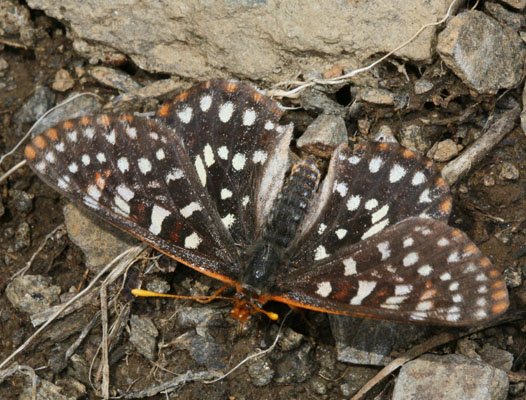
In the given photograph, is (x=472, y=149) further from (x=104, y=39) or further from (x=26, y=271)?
(x=26, y=271)

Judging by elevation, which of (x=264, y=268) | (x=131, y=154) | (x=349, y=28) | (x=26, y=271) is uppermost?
(x=349, y=28)

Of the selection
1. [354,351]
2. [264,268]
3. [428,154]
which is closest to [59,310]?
[264,268]

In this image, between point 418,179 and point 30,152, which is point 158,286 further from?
point 418,179

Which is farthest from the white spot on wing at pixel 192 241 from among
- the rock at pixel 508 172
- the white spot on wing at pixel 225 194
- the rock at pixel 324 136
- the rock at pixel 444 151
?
the rock at pixel 508 172

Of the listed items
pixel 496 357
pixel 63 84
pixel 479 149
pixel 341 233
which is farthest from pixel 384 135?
pixel 63 84

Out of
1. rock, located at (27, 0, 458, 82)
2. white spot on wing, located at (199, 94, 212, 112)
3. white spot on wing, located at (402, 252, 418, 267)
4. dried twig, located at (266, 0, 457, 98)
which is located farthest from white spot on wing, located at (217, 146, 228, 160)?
white spot on wing, located at (402, 252, 418, 267)
